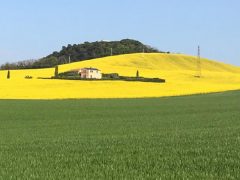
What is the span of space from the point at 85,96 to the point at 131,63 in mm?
67456

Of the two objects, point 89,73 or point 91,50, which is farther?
point 91,50

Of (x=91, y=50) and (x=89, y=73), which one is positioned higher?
(x=91, y=50)

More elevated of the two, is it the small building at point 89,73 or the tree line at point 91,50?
the tree line at point 91,50

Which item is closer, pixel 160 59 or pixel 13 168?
pixel 13 168

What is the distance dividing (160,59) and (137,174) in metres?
125

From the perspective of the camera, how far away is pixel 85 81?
2972 inches

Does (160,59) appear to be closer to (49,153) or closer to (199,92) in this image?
(199,92)

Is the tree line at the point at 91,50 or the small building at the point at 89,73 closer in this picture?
the small building at the point at 89,73

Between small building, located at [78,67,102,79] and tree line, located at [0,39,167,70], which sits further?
tree line, located at [0,39,167,70]

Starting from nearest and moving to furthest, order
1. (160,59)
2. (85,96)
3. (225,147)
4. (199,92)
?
(225,147) < (85,96) < (199,92) < (160,59)

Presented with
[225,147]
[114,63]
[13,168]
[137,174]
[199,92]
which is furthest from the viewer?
[114,63]

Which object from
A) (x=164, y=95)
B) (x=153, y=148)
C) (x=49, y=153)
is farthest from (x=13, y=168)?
(x=164, y=95)

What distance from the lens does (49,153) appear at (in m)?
12.8

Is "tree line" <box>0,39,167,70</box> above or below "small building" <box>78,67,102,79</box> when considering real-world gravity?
above
